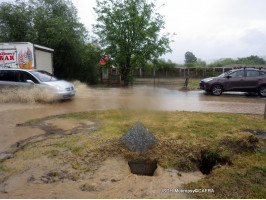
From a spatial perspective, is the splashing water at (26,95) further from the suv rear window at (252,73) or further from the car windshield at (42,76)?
the suv rear window at (252,73)

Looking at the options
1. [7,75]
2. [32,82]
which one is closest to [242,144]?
[32,82]

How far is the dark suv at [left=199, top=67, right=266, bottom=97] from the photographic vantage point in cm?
1237

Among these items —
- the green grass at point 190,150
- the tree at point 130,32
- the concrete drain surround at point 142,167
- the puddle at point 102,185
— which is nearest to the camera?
the puddle at point 102,185

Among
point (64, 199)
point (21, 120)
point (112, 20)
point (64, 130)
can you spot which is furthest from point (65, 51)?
point (64, 199)

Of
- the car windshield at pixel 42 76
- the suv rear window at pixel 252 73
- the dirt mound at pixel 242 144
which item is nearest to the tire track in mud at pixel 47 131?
the dirt mound at pixel 242 144

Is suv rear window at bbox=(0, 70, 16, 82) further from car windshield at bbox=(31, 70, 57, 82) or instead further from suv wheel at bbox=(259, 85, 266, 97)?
suv wheel at bbox=(259, 85, 266, 97)

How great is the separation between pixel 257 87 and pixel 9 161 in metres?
13.4

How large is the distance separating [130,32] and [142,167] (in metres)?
15.3

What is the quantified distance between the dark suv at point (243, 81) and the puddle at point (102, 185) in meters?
10.5

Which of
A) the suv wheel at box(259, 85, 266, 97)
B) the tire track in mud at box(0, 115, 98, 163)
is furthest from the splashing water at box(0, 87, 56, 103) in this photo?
the suv wheel at box(259, 85, 266, 97)

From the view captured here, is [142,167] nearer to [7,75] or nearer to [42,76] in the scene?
[42,76]

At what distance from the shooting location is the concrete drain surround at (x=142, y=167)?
3791 millimetres

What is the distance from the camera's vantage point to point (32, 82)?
9.32 meters

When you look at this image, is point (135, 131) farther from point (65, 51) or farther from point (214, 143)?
point (65, 51)
